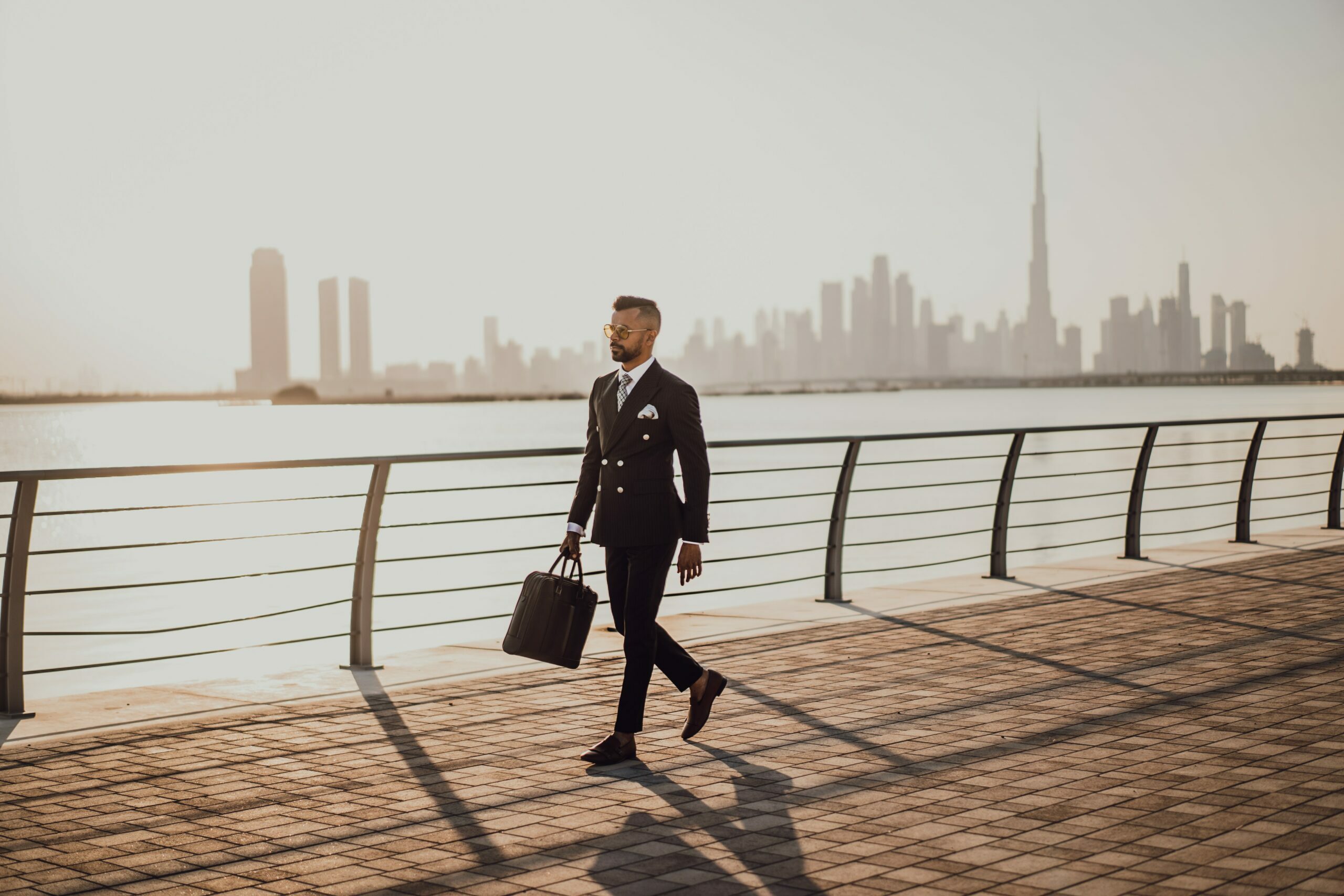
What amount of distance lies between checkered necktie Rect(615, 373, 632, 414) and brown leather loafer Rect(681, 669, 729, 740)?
1251 mm

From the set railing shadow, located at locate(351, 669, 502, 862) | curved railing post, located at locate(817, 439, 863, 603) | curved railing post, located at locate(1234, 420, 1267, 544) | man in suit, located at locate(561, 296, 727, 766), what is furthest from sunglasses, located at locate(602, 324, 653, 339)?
curved railing post, located at locate(1234, 420, 1267, 544)

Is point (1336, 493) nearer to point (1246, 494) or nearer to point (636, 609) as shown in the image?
point (1246, 494)

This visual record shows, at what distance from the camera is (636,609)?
623cm

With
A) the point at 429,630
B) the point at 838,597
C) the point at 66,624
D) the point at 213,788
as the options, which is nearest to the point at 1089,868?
the point at 213,788

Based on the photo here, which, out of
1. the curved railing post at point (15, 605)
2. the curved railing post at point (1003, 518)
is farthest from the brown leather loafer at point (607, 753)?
the curved railing post at point (1003, 518)

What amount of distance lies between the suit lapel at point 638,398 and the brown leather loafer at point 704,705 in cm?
115

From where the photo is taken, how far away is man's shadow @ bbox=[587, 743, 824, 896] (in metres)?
4.47

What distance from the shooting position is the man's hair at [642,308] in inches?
247

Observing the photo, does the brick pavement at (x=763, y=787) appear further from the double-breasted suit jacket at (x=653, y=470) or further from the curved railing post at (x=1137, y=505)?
the curved railing post at (x=1137, y=505)

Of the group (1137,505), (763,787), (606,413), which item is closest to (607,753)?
(763,787)

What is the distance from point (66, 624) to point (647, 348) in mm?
24013

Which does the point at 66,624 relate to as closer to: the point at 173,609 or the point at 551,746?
the point at 173,609

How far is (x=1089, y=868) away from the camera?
14.8ft

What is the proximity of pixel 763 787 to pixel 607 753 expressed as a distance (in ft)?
2.42
